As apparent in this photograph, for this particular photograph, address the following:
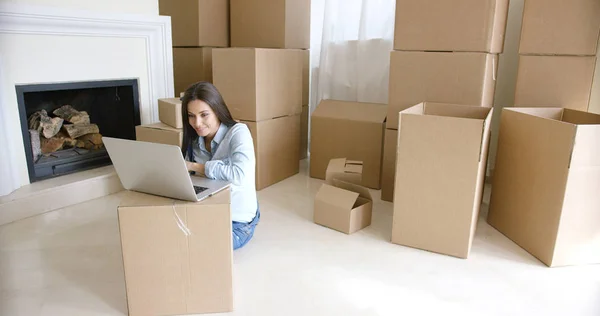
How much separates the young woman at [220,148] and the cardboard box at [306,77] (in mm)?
1466

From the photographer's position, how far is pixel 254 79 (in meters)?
2.49

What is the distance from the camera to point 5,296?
1.53 metres

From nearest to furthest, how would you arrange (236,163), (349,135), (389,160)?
1. (236,163)
2. (389,160)
3. (349,135)

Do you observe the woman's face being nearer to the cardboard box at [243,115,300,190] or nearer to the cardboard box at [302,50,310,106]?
the cardboard box at [243,115,300,190]

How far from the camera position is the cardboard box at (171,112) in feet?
7.91

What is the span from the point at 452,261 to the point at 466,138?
52 cm

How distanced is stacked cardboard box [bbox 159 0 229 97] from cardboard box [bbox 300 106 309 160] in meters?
0.74

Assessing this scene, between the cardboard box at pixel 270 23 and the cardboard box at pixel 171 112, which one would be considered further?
the cardboard box at pixel 270 23

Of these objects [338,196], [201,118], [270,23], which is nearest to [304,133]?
[270,23]

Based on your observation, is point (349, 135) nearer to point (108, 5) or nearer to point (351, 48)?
point (351, 48)

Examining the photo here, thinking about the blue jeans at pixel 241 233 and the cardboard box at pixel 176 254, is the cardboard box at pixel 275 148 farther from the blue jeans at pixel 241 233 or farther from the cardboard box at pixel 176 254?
the cardboard box at pixel 176 254

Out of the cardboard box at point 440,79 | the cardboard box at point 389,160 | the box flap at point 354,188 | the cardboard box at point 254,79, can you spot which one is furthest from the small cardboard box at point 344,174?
the cardboard box at point 254,79

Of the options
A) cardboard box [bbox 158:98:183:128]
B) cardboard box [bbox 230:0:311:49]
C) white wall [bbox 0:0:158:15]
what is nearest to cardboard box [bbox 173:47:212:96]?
cardboard box [bbox 230:0:311:49]

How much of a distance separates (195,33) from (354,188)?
5.69 ft
